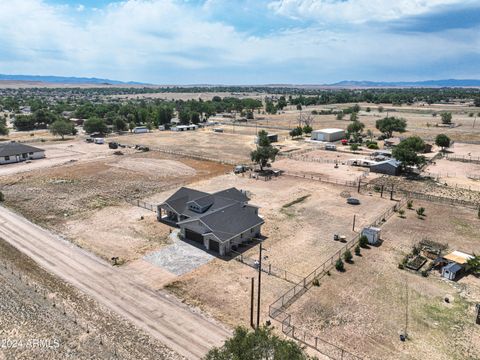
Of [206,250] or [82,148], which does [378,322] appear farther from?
[82,148]

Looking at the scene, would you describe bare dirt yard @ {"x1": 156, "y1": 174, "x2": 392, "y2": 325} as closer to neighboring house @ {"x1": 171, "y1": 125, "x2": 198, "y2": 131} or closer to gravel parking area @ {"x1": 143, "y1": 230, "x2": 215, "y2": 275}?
gravel parking area @ {"x1": 143, "y1": 230, "x2": 215, "y2": 275}

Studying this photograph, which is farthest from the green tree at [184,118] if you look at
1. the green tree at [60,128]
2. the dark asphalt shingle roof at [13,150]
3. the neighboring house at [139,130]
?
the dark asphalt shingle roof at [13,150]

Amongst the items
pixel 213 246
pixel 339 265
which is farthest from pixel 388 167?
pixel 213 246

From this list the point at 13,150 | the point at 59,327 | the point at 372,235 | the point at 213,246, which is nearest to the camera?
the point at 59,327

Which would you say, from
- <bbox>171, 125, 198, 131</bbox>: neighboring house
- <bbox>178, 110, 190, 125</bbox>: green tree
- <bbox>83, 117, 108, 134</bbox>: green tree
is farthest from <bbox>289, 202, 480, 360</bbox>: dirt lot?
<bbox>178, 110, 190, 125</bbox>: green tree

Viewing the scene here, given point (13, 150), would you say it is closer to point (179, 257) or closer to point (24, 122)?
point (24, 122)

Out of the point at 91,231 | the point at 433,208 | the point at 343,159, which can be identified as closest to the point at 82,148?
the point at 91,231
